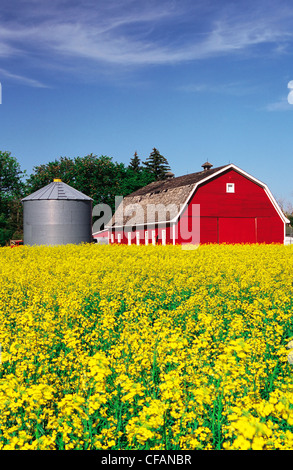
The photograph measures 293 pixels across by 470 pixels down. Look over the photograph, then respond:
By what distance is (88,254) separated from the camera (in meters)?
19.5

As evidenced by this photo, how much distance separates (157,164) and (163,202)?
49117 mm

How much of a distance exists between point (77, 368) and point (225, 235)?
29985mm

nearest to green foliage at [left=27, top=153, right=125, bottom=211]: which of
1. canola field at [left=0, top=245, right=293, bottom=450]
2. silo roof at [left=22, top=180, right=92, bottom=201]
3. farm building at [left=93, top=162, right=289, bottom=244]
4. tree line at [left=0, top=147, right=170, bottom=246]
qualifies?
tree line at [left=0, top=147, right=170, bottom=246]

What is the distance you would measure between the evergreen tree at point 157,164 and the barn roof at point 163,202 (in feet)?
130

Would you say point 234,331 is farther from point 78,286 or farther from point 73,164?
point 73,164

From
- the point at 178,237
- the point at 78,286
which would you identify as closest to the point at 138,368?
the point at 78,286

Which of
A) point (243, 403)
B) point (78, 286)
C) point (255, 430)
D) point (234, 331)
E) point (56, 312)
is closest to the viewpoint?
point (255, 430)

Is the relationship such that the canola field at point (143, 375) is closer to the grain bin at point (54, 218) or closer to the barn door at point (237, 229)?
the grain bin at point (54, 218)

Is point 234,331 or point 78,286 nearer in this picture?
point 234,331

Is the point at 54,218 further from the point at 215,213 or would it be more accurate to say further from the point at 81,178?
the point at 81,178

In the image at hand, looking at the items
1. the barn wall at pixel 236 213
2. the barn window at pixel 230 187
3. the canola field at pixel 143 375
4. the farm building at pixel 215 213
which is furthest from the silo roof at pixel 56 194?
the canola field at pixel 143 375

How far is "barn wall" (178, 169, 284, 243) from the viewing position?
33.2 m

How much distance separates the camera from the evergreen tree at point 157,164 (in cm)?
8200

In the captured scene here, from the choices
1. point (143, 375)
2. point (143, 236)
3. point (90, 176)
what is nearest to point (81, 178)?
point (90, 176)
